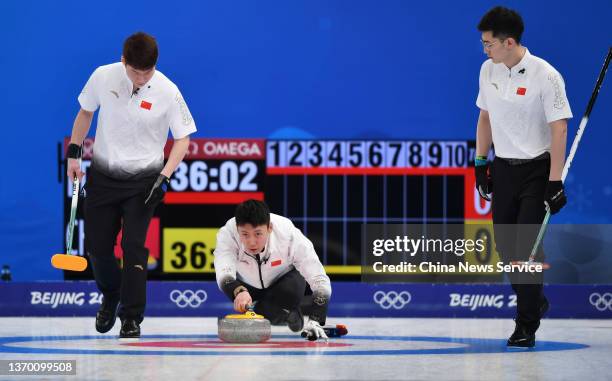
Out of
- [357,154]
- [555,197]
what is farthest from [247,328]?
[357,154]

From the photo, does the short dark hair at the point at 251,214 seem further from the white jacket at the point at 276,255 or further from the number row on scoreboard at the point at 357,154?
the number row on scoreboard at the point at 357,154

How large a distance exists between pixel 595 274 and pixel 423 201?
1311 mm

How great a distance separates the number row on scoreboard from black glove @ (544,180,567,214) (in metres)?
2.68

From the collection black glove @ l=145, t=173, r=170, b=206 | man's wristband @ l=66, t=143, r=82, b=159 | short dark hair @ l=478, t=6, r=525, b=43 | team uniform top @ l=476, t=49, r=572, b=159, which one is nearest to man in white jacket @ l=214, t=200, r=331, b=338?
black glove @ l=145, t=173, r=170, b=206

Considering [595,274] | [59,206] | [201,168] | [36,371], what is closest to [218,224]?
[201,168]

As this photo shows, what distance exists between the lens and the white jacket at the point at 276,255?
523cm

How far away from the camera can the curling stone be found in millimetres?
4898

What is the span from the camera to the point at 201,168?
24.4 ft

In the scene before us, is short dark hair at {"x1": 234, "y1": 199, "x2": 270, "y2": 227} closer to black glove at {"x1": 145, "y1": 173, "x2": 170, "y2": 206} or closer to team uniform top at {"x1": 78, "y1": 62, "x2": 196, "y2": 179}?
black glove at {"x1": 145, "y1": 173, "x2": 170, "y2": 206}

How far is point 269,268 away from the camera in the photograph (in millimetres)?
5328

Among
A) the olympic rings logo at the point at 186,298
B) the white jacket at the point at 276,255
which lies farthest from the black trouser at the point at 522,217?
the olympic rings logo at the point at 186,298

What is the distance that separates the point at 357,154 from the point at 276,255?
223 centimetres

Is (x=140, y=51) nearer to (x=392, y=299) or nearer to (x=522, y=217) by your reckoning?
(x=522, y=217)

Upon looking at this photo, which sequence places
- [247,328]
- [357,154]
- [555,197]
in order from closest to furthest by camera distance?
1. [555,197]
2. [247,328]
3. [357,154]
